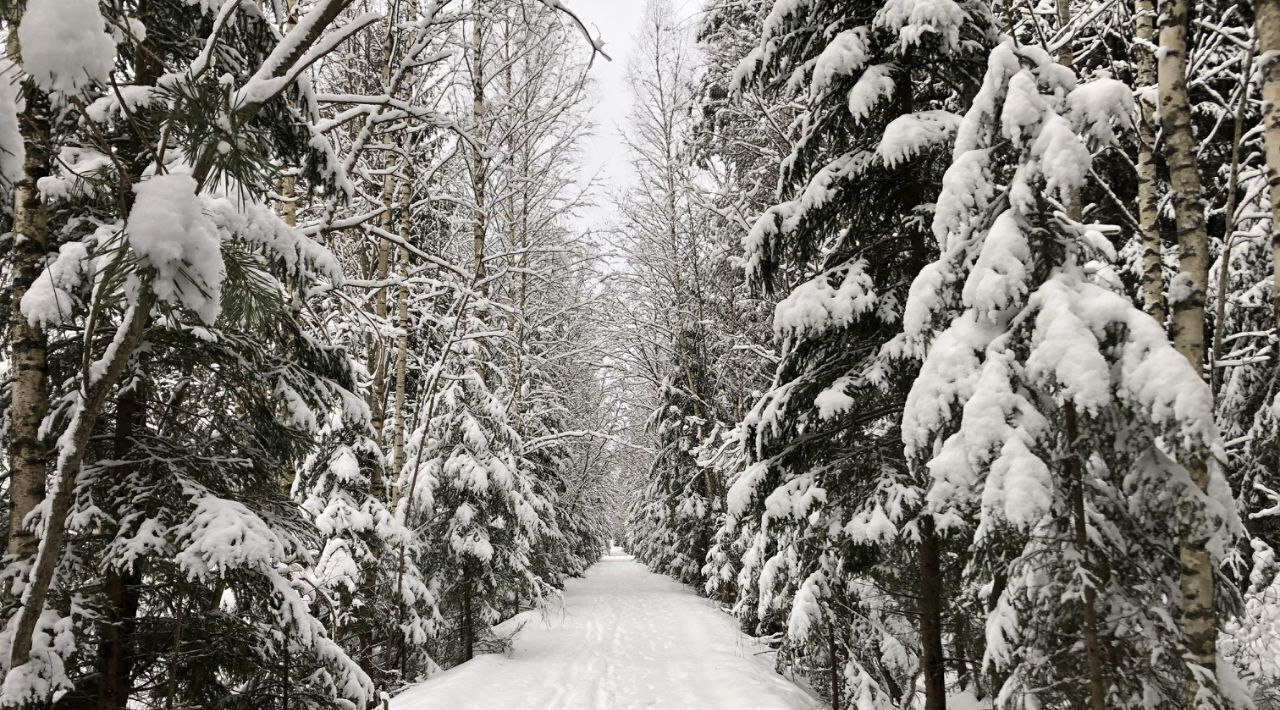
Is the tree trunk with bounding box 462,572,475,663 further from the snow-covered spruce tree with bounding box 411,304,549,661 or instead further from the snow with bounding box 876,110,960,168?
the snow with bounding box 876,110,960,168

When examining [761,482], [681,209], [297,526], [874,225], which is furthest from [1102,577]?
[681,209]

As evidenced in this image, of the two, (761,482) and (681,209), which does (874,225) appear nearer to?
(761,482)

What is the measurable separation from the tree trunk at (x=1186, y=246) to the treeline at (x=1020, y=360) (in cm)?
2

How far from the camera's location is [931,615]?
17.1ft

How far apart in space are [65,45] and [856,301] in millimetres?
5241

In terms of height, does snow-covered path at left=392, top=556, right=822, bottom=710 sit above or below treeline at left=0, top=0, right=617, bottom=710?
below

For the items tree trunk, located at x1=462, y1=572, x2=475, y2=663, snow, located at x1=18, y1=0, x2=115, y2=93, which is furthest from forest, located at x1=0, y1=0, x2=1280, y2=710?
tree trunk, located at x1=462, y1=572, x2=475, y2=663

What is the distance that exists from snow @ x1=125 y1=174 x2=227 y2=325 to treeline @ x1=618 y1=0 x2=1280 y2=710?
3238mm

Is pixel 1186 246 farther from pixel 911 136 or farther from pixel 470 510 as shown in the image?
pixel 470 510

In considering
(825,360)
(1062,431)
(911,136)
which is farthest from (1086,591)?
(911,136)

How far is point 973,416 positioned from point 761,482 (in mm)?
3110

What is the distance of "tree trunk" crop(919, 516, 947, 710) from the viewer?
5156 mm

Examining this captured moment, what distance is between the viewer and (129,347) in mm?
1536

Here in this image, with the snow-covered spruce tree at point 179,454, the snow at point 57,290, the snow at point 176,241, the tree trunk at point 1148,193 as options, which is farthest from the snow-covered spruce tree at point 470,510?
the snow at point 176,241
